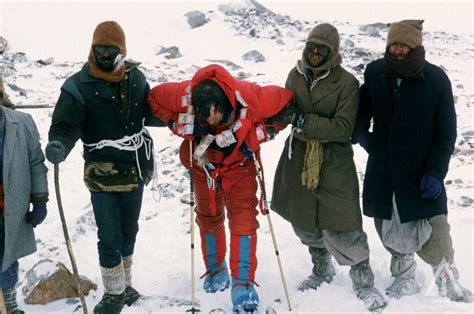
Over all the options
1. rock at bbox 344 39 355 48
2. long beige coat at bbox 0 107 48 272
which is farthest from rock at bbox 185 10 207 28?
long beige coat at bbox 0 107 48 272

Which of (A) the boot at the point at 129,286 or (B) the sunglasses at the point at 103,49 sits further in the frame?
(A) the boot at the point at 129,286

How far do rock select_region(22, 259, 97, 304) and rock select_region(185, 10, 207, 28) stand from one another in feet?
64.3

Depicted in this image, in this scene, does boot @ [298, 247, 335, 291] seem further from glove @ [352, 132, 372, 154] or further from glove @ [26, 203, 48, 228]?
glove @ [26, 203, 48, 228]

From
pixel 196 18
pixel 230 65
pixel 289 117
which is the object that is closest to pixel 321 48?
pixel 289 117

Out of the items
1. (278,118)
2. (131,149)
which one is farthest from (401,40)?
(131,149)

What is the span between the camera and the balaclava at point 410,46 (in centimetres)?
367

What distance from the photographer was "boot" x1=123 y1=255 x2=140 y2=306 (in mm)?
4465

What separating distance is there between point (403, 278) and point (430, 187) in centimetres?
96

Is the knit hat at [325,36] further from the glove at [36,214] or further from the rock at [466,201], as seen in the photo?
the rock at [466,201]

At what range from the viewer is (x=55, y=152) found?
12.0 ft

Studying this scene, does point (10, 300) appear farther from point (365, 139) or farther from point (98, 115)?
point (365, 139)

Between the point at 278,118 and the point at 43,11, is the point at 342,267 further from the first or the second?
the point at 43,11

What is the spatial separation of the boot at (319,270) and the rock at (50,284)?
6.44 feet

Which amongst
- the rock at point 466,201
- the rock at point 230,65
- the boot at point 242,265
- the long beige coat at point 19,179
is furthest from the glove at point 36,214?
the rock at point 230,65
